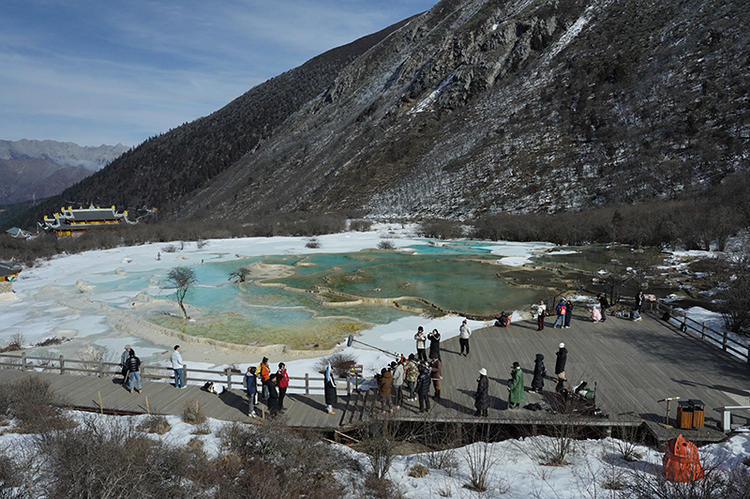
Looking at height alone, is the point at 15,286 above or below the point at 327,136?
below

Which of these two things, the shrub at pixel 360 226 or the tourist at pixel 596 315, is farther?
the shrub at pixel 360 226

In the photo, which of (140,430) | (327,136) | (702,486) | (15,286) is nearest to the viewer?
(702,486)

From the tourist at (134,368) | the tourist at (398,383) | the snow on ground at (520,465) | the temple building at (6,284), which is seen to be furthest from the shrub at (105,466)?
the temple building at (6,284)

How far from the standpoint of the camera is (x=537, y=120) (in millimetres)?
71500

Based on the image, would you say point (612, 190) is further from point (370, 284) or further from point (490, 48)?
point (490, 48)

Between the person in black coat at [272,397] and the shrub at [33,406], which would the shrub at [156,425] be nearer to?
the shrub at [33,406]

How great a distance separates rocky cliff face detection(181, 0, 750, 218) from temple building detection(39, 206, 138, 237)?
33.3 metres

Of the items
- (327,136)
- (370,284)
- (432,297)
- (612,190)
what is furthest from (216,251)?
(327,136)

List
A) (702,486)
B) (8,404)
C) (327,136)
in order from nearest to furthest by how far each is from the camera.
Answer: (702,486) < (8,404) < (327,136)

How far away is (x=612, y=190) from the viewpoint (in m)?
53.8

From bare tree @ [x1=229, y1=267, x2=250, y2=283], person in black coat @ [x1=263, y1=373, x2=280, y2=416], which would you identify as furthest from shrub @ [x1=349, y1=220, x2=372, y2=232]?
person in black coat @ [x1=263, y1=373, x2=280, y2=416]

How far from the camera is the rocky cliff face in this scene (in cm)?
5388

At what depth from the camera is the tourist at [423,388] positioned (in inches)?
399

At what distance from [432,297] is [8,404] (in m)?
19.9
